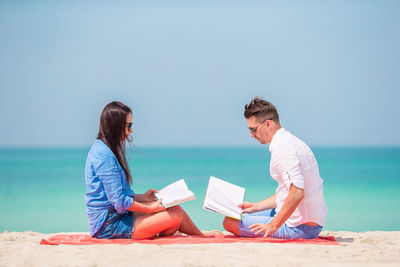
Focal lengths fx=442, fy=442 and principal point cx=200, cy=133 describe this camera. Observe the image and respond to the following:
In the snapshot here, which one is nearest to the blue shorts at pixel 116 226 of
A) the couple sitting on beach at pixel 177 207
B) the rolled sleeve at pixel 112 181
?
the couple sitting on beach at pixel 177 207

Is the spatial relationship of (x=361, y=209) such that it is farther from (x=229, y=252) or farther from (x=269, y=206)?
(x=229, y=252)

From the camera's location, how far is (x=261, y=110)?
444 centimetres

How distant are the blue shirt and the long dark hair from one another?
3.3 inches

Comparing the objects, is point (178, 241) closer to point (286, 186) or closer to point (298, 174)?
point (286, 186)

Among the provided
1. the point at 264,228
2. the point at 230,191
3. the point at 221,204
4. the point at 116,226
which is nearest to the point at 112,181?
the point at 116,226

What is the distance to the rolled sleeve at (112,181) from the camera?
4246mm

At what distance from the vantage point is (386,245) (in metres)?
4.59

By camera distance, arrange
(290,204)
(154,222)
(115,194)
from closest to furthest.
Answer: (290,204) < (115,194) < (154,222)

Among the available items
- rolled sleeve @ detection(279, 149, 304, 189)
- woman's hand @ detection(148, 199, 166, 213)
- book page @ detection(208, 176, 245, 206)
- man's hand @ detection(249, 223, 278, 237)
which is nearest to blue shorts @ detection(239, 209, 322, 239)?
man's hand @ detection(249, 223, 278, 237)

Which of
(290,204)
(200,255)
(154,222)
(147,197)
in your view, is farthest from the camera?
(147,197)

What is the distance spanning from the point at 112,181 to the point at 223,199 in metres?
1.15

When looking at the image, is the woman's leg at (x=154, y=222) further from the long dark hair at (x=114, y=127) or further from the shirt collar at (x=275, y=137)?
the shirt collar at (x=275, y=137)

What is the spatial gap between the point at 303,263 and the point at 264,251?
433mm

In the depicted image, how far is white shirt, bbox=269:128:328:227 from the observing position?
416 centimetres
